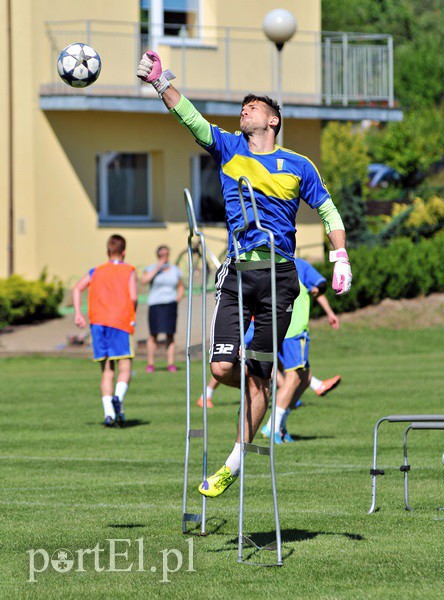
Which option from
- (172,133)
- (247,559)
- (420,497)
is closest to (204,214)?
(172,133)

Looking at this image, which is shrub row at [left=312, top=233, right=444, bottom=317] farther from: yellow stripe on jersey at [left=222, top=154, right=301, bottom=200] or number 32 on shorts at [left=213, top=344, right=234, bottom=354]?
number 32 on shorts at [left=213, top=344, right=234, bottom=354]

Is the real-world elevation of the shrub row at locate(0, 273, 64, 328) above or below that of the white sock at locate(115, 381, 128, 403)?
above

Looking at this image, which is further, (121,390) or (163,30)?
(163,30)

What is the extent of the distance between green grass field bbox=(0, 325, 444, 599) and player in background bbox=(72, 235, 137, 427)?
2.07ft

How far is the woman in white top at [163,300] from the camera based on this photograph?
21.7m

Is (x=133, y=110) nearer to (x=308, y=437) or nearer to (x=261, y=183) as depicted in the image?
(x=308, y=437)

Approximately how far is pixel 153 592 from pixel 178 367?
16214 mm

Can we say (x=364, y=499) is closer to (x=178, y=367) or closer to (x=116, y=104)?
(x=178, y=367)

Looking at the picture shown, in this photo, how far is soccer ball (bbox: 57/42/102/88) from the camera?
29.9 feet

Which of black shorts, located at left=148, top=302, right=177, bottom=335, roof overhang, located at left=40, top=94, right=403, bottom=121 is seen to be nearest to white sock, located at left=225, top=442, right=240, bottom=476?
black shorts, located at left=148, top=302, right=177, bottom=335

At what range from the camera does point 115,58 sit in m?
30.4

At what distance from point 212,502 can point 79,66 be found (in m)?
3.22

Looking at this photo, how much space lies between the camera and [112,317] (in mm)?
14945

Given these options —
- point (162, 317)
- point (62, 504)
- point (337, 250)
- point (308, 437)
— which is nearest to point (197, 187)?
point (162, 317)
